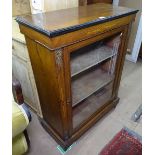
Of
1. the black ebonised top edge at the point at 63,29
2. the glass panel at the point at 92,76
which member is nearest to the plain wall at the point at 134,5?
the glass panel at the point at 92,76

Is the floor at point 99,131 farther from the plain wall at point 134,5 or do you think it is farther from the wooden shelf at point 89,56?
the plain wall at point 134,5

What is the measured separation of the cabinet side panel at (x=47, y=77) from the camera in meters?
0.87

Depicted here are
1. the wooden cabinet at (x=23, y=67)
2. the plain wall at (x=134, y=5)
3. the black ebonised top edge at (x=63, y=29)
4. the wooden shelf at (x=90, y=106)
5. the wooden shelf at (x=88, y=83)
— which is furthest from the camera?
the plain wall at (x=134, y=5)

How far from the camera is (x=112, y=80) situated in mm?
1475

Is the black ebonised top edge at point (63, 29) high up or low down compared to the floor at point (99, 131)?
up

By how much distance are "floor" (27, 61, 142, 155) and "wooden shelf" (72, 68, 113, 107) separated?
16.4 inches

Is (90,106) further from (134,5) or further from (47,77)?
(134,5)

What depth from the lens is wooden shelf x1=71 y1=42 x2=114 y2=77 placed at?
114 cm

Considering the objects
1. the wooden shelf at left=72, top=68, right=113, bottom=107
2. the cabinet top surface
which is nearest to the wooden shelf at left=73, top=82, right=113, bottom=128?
the wooden shelf at left=72, top=68, right=113, bottom=107

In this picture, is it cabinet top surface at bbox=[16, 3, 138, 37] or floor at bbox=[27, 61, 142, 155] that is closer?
cabinet top surface at bbox=[16, 3, 138, 37]

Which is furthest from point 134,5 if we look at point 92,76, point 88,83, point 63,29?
point 63,29

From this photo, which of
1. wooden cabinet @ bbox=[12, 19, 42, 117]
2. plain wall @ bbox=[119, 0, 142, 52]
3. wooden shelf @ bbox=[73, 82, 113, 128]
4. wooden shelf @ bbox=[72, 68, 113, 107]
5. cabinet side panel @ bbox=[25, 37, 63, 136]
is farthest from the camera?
plain wall @ bbox=[119, 0, 142, 52]

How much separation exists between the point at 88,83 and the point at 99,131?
486mm

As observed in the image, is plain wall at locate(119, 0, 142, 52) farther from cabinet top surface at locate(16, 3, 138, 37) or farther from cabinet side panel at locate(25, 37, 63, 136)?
cabinet side panel at locate(25, 37, 63, 136)
